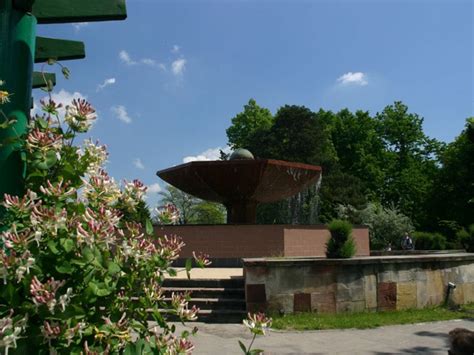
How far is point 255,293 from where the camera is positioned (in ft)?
29.1

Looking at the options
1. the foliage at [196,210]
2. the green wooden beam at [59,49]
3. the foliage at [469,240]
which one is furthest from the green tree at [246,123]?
the green wooden beam at [59,49]

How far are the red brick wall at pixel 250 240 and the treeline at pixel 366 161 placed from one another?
63.1 ft

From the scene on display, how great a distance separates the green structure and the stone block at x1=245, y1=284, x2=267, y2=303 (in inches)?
279

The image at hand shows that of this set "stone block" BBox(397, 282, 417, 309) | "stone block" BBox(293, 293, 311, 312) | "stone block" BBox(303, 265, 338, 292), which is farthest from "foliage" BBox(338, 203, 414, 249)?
"stone block" BBox(293, 293, 311, 312)

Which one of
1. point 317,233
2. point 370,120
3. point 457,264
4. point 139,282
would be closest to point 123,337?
point 139,282

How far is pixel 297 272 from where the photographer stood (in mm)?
9078

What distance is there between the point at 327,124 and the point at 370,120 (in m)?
4.54

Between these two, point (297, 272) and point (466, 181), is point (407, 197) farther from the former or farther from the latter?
point (297, 272)

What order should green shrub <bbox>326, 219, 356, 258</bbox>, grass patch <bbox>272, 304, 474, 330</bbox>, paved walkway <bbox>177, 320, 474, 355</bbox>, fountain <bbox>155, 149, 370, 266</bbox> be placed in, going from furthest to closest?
fountain <bbox>155, 149, 370, 266</bbox> < green shrub <bbox>326, 219, 356, 258</bbox> < grass patch <bbox>272, 304, 474, 330</bbox> < paved walkway <bbox>177, 320, 474, 355</bbox>

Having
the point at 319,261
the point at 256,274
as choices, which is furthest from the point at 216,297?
the point at 319,261

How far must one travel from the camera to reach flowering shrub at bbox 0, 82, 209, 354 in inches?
61.2

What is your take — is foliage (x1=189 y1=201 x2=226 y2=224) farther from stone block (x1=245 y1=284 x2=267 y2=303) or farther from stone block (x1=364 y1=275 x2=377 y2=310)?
stone block (x1=245 y1=284 x2=267 y2=303)

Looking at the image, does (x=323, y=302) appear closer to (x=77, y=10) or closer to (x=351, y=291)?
(x=351, y=291)

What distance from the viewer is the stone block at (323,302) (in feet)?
29.7
